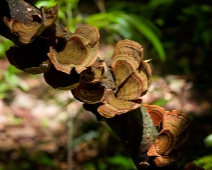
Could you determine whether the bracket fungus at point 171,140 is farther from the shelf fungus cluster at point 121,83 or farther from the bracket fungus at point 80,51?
the bracket fungus at point 80,51

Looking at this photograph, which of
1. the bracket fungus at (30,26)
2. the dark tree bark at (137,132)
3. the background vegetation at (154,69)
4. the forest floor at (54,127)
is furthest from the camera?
the forest floor at (54,127)

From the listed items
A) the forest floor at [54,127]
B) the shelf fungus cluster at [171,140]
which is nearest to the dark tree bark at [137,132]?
the shelf fungus cluster at [171,140]

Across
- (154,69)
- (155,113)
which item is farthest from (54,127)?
(155,113)

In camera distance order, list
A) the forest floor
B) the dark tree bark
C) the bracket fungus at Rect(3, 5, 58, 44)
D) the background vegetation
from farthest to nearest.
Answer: the forest floor → the background vegetation → the dark tree bark → the bracket fungus at Rect(3, 5, 58, 44)

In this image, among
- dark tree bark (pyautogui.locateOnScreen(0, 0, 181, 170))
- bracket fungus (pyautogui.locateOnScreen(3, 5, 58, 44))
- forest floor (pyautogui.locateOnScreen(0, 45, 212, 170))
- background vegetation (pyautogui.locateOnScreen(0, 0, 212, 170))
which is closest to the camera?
bracket fungus (pyautogui.locateOnScreen(3, 5, 58, 44))

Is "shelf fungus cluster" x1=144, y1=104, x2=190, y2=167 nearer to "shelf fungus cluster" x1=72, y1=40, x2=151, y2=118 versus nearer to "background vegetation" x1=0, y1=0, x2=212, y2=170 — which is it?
"shelf fungus cluster" x1=72, y1=40, x2=151, y2=118

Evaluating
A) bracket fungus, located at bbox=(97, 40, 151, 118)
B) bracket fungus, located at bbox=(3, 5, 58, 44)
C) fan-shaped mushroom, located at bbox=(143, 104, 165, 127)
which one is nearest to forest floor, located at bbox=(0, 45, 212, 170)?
fan-shaped mushroom, located at bbox=(143, 104, 165, 127)

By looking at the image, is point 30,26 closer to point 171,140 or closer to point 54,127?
point 171,140

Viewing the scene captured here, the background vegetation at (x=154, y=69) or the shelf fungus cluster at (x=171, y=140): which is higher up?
the shelf fungus cluster at (x=171, y=140)
